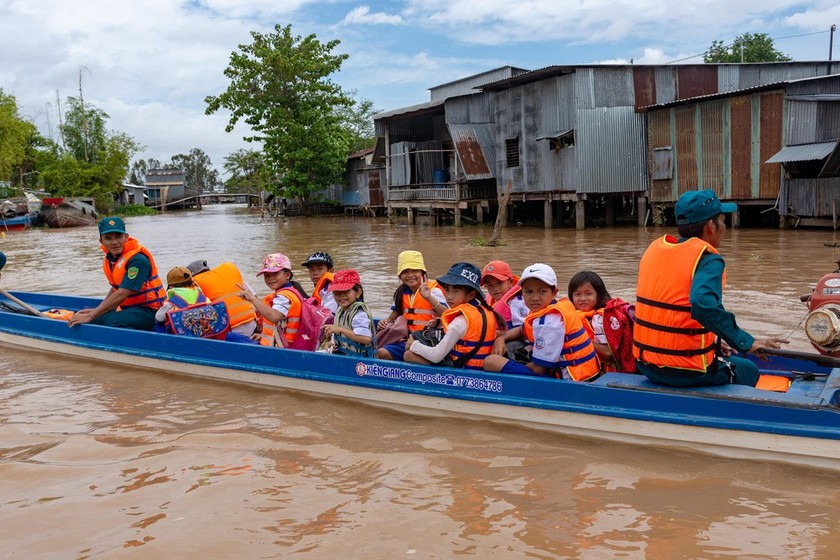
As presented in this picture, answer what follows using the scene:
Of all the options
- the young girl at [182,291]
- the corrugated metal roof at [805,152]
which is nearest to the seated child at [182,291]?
the young girl at [182,291]

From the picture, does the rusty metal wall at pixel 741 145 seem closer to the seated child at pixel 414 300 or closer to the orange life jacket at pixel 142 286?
the seated child at pixel 414 300

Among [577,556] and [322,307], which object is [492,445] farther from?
[322,307]

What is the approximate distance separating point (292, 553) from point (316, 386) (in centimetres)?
236

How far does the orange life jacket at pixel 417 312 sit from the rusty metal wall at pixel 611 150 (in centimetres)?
1571

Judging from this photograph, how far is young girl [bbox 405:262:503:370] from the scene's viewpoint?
4.74 m

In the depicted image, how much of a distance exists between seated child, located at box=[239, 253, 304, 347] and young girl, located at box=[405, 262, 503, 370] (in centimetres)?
139

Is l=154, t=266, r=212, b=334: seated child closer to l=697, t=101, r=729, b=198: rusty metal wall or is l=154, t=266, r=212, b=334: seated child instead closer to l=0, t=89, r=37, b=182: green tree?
l=697, t=101, r=729, b=198: rusty metal wall

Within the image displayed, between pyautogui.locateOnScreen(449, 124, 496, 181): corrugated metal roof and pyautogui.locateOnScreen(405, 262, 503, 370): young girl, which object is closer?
pyautogui.locateOnScreen(405, 262, 503, 370): young girl

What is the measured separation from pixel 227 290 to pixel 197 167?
97.7m

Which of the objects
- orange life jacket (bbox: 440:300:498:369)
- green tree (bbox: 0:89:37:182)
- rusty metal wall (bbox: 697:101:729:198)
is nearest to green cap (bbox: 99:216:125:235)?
orange life jacket (bbox: 440:300:498:369)

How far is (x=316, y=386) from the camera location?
575 centimetres

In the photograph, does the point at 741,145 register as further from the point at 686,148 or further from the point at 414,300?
the point at 414,300

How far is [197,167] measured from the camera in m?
98.9

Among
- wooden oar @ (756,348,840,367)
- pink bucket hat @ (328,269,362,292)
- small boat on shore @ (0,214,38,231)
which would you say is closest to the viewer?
wooden oar @ (756,348,840,367)
